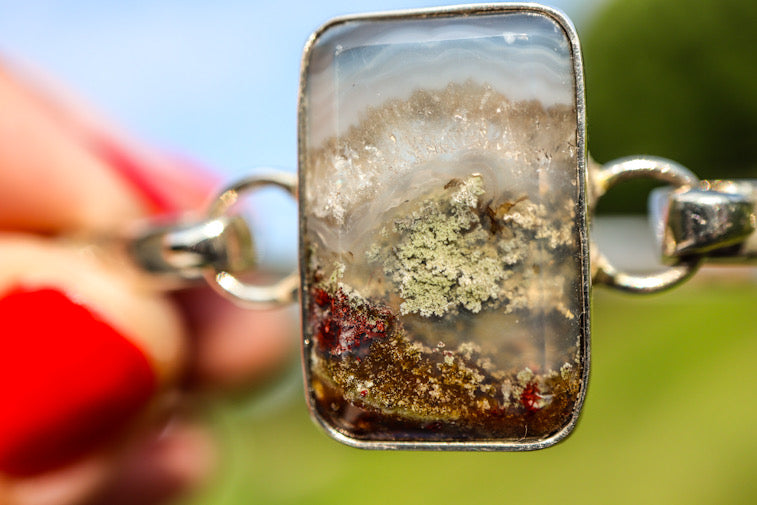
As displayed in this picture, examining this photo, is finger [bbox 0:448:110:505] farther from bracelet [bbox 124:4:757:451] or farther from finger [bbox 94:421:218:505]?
bracelet [bbox 124:4:757:451]

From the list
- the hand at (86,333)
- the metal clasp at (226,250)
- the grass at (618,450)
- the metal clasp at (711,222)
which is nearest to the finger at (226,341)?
the hand at (86,333)

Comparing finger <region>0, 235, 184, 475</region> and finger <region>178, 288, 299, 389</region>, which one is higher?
finger <region>0, 235, 184, 475</region>

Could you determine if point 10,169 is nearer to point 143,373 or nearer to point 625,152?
point 143,373

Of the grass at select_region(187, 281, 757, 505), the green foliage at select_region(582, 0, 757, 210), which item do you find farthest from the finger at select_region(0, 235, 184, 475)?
the green foliage at select_region(582, 0, 757, 210)

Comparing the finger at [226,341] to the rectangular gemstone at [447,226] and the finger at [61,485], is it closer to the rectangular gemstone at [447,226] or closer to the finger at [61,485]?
the finger at [61,485]

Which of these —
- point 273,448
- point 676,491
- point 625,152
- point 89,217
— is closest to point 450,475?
point 676,491

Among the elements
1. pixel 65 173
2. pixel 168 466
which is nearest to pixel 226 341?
pixel 168 466

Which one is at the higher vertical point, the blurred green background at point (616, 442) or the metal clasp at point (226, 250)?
the metal clasp at point (226, 250)

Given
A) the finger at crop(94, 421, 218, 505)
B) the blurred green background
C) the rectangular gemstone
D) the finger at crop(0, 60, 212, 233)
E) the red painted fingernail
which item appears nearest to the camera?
the rectangular gemstone
